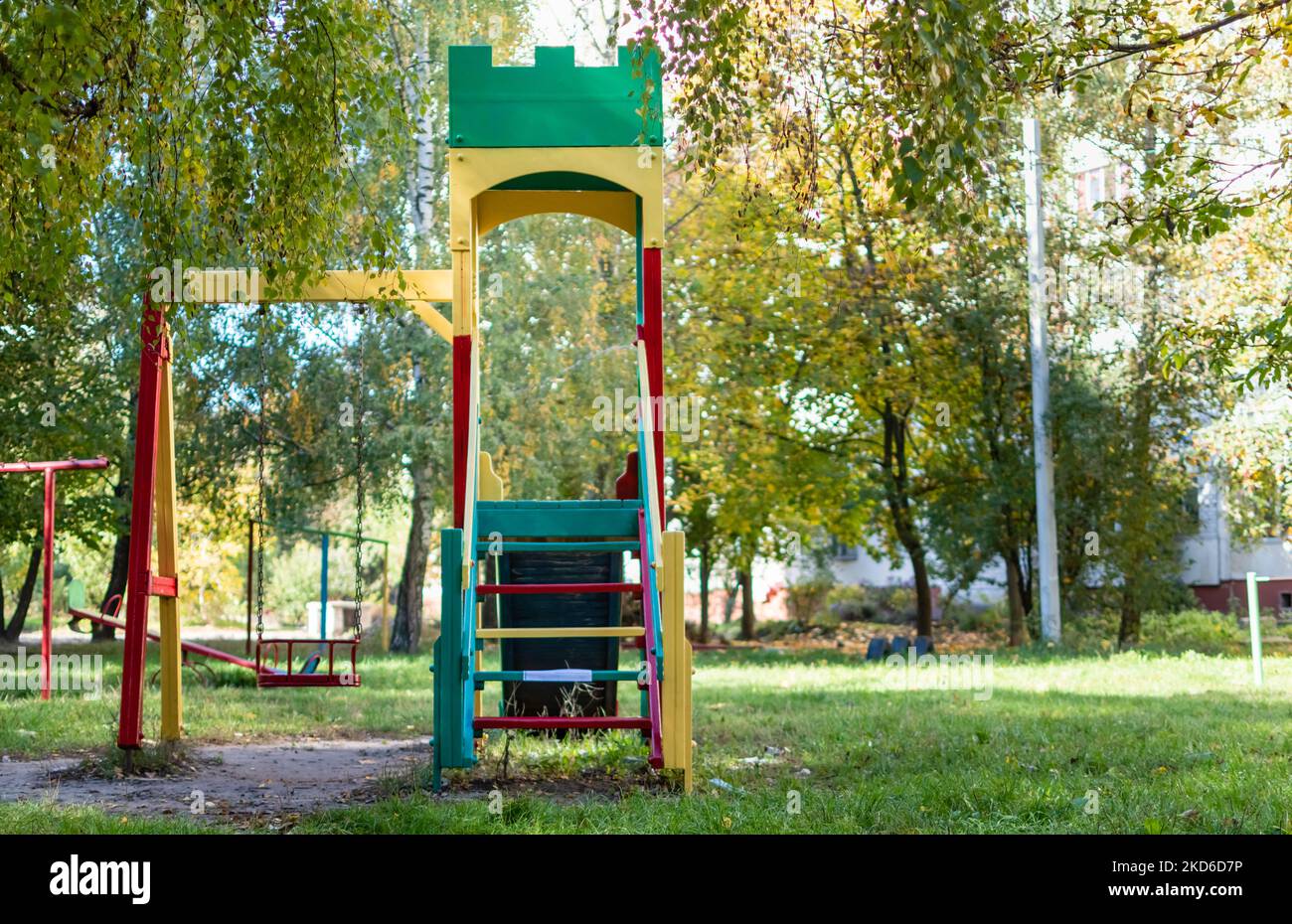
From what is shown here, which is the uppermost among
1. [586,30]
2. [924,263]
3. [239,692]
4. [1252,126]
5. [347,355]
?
[586,30]

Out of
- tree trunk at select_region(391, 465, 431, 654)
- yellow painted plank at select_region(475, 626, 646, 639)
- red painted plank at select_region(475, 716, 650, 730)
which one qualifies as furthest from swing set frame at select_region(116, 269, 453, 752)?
tree trunk at select_region(391, 465, 431, 654)

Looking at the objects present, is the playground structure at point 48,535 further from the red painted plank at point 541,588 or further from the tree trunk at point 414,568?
the tree trunk at point 414,568

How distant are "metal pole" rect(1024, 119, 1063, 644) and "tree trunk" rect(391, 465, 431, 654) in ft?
31.0

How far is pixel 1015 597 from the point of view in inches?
864

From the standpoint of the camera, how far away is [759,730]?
9.82m

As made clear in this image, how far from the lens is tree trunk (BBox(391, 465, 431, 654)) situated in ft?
68.1

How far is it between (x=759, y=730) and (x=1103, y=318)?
12525mm

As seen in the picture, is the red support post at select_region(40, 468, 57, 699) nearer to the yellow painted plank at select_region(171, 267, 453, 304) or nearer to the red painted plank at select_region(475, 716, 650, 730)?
the yellow painted plank at select_region(171, 267, 453, 304)

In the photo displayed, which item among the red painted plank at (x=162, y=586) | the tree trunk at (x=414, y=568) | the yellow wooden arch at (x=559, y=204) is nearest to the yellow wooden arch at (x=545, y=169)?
the yellow wooden arch at (x=559, y=204)

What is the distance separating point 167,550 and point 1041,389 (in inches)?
537

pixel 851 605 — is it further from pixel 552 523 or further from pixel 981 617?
pixel 552 523

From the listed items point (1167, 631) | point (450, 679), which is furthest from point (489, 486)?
point (1167, 631)
